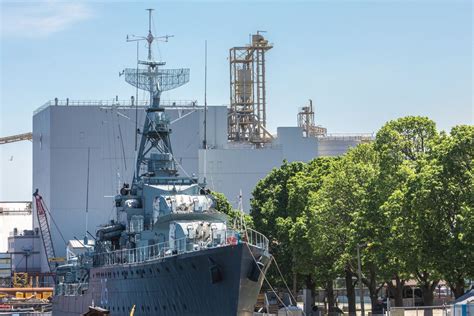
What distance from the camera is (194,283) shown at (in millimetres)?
56688

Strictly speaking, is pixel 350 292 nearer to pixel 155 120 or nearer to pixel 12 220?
pixel 155 120

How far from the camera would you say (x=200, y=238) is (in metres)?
59.5

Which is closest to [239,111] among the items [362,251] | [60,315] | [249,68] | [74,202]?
[249,68]

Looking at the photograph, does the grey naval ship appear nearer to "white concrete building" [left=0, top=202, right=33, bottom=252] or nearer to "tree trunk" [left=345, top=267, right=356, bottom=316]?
"tree trunk" [left=345, top=267, right=356, bottom=316]

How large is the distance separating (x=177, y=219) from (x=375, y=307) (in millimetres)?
22170

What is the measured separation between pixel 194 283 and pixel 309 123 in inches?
4147

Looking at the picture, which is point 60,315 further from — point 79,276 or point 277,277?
point 277,277

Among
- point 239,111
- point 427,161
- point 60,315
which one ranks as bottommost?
point 60,315

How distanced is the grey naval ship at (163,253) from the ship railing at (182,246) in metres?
0.06

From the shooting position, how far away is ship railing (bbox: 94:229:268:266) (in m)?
54.8

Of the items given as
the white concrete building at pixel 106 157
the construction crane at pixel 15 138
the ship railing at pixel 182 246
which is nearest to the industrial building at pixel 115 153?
the white concrete building at pixel 106 157

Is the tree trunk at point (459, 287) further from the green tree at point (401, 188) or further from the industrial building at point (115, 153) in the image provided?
the industrial building at point (115, 153)

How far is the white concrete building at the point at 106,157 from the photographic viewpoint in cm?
13462

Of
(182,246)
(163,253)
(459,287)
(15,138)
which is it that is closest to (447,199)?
(459,287)
